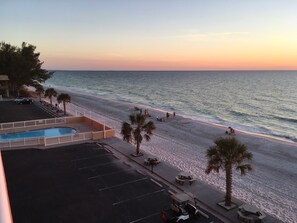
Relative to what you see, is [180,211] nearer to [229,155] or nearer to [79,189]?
[229,155]

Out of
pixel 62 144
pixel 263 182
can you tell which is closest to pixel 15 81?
pixel 62 144

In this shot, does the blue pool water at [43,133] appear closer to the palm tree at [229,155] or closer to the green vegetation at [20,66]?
the palm tree at [229,155]

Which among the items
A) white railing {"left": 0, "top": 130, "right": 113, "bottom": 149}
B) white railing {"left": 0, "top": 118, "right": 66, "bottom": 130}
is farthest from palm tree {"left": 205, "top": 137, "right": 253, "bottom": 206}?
white railing {"left": 0, "top": 118, "right": 66, "bottom": 130}

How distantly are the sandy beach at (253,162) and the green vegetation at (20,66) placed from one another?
35.3 meters

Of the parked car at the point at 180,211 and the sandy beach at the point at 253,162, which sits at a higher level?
the parked car at the point at 180,211

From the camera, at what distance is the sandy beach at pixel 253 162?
21125 mm

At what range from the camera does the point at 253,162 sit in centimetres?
2989

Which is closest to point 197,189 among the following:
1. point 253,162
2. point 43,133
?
point 253,162

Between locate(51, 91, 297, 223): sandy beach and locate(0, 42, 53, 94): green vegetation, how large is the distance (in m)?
35.3

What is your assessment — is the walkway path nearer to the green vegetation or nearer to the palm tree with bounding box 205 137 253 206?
the palm tree with bounding box 205 137 253 206

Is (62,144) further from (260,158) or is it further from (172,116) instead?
(172,116)

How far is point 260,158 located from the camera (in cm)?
3144

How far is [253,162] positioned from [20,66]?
62.4 metres

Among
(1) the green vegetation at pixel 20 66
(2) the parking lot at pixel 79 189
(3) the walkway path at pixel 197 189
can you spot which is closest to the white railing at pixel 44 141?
(2) the parking lot at pixel 79 189
